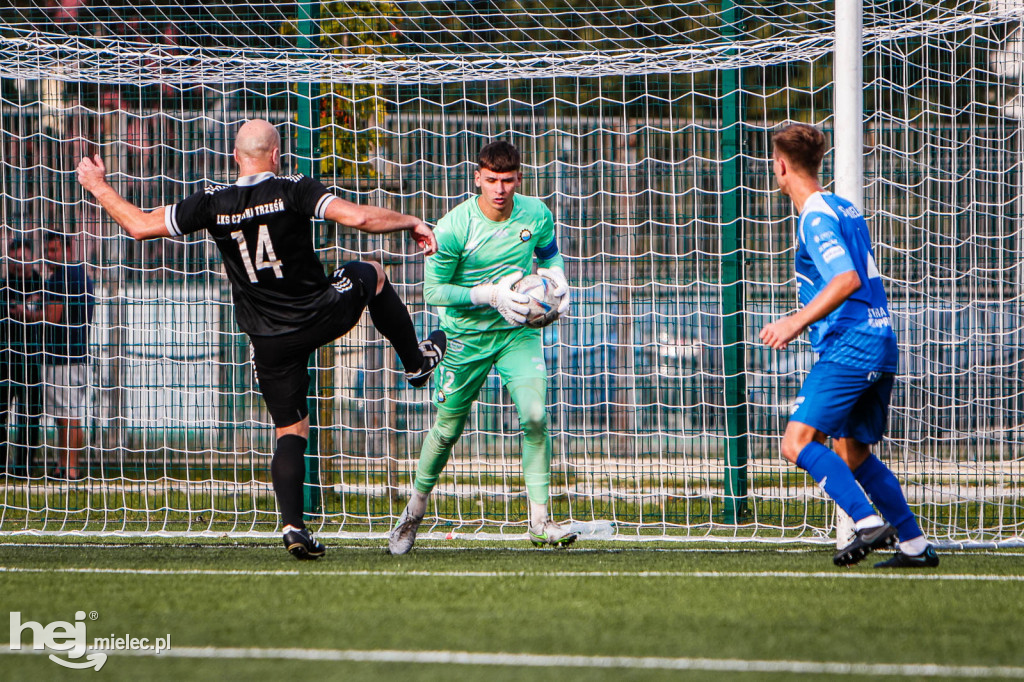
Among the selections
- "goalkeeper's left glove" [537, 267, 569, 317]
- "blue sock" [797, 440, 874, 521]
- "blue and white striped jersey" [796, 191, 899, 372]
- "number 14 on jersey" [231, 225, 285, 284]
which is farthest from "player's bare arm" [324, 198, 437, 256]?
"blue sock" [797, 440, 874, 521]

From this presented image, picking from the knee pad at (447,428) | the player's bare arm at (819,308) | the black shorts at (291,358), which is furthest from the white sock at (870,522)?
the black shorts at (291,358)

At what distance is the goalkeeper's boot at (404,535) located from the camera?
18.9 feet

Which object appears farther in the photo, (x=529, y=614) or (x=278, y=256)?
(x=278, y=256)

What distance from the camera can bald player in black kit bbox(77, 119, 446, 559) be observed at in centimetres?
510

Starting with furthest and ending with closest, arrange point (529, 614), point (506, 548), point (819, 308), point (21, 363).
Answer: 1. point (21, 363)
2. point (506, 548)
3. point (819, 308)
4. point (529, 614)

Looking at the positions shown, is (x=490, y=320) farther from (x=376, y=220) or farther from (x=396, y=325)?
(x=376, y=220)

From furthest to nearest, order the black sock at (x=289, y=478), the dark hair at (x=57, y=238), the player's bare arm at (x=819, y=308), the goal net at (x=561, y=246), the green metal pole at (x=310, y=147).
Result: 1. the dark hair at (x=57, y=238)
2. the green metal pole at (x=310, y=147)
3. the goal net at (x=561, y=246)
4. the black sock at (x=289, y=478)
5. the player's bare arm at (x=819, y=308)

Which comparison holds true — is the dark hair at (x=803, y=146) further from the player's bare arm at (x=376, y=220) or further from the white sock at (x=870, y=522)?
the player's bare arm at (x=376, y=220)

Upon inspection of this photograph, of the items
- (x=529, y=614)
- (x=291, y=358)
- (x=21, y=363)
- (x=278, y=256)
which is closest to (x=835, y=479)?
(x=529, y=614)

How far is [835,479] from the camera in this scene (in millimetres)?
4582

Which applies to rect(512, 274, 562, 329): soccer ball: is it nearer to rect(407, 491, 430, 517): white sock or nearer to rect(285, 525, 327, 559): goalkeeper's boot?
rect(407, 491, 430, 517): white sock

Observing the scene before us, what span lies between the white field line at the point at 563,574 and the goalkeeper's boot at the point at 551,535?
69 cm

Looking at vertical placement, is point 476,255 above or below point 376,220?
below

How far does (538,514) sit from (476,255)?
4.43ft
